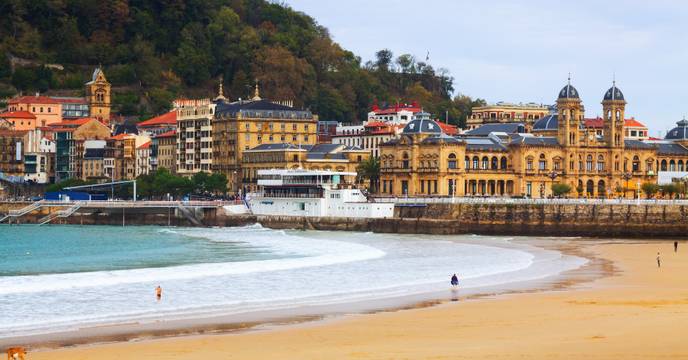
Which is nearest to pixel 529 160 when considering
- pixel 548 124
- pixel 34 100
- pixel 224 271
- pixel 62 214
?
pixel 548 124

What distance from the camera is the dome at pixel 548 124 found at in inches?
4631

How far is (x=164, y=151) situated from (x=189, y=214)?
31.3m

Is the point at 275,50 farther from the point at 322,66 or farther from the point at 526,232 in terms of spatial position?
the point at 526,232

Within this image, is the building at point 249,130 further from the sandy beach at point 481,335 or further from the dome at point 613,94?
the sandy beach at point 481,335

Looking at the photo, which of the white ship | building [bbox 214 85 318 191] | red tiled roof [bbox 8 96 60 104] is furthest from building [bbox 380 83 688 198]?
red tiled roof [bbox 8 96 60 104]

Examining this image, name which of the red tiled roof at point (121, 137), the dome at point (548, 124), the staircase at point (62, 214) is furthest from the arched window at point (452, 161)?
the red tiled roof at point (121, 137)

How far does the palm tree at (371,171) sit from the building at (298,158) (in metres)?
2.23

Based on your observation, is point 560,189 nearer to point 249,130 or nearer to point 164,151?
point 249,130

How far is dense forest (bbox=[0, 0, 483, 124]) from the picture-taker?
16138 centimetres

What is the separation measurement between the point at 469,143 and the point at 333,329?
7314cm

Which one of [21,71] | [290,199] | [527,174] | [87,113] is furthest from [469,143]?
[21,71]

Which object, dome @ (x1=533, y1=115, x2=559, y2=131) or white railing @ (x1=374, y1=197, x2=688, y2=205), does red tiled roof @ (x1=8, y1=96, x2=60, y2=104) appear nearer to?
dome @ (x1=533, y1=115, x2=559, y2=131)

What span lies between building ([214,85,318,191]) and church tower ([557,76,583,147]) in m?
27.5

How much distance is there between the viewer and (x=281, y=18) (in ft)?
591
